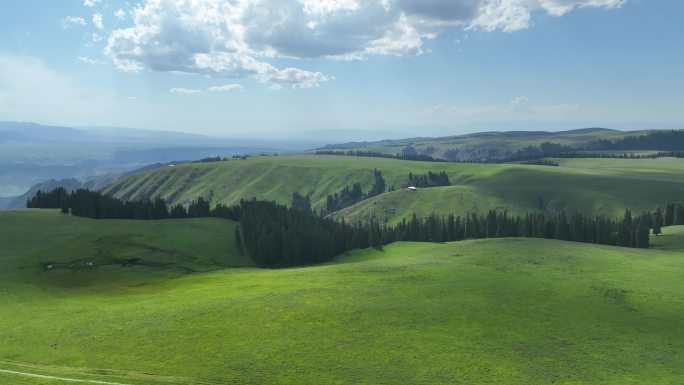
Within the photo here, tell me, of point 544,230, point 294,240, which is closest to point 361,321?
point 294,240

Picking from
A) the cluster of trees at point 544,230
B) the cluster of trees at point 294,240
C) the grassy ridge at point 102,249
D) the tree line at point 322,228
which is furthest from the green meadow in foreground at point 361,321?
the cluster of trees at point 544,230

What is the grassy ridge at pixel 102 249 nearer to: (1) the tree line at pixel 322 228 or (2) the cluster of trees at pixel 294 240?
(2) the cluster of trees at pixel 294 240

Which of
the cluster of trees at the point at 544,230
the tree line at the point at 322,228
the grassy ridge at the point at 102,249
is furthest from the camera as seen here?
the cluster of trees at the point at 544,230

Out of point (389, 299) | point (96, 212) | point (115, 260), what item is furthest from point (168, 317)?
point (96, 212)

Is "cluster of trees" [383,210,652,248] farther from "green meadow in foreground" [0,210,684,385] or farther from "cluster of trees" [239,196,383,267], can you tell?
"green meadow in foreground" [0,210,684,385]

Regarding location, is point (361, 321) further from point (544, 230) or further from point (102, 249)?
point (544, 230)

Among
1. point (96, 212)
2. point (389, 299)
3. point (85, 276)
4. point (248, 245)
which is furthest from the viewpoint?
point (96, 212)

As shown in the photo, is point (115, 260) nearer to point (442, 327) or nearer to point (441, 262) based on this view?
point (441, 262)

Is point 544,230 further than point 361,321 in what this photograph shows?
Yes
